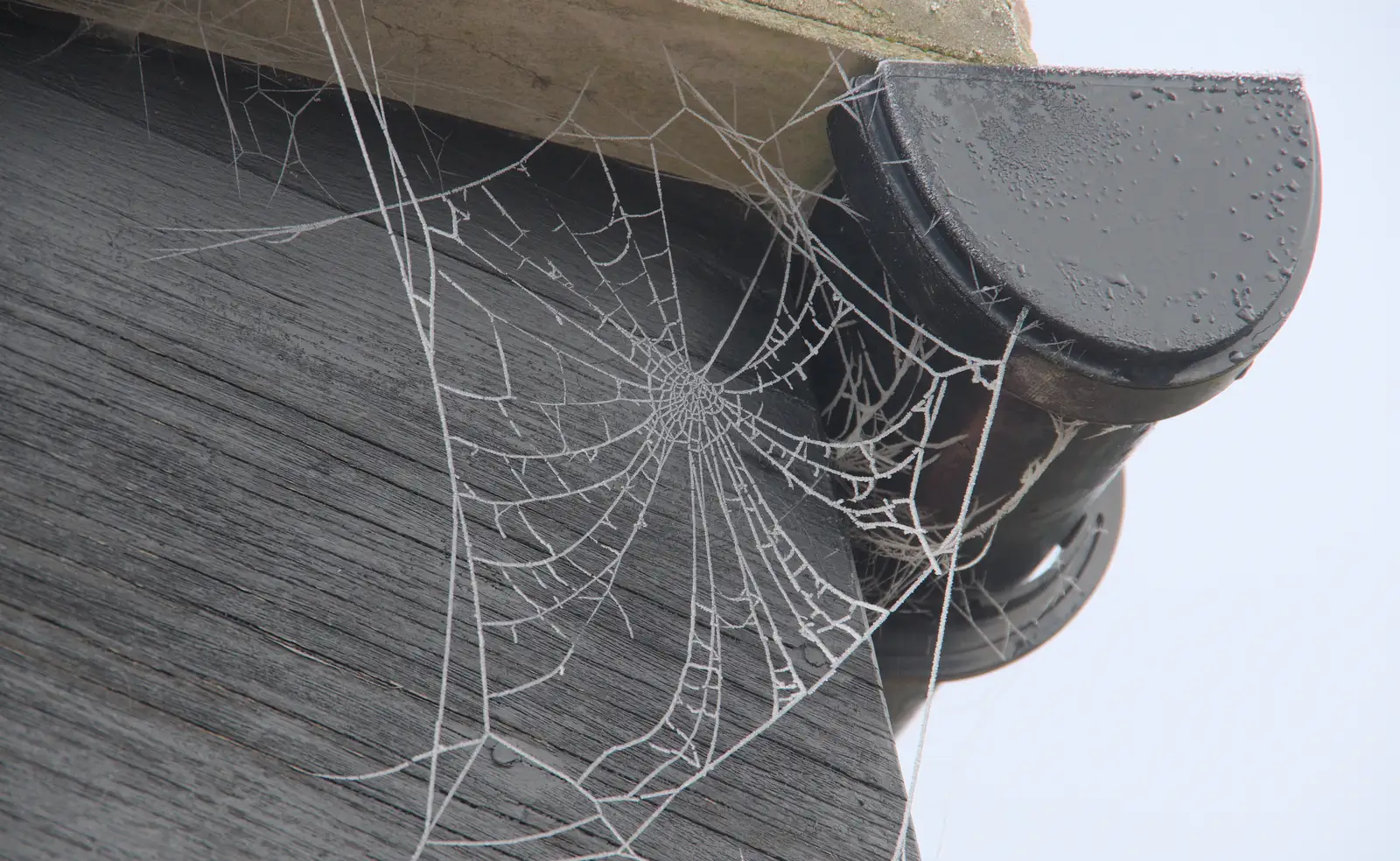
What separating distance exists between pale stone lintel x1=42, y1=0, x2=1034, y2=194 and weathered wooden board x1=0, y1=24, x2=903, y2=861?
0.42ft

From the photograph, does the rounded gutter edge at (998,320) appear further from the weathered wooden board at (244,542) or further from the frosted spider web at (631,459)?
the weathered wooden board at (244,542)

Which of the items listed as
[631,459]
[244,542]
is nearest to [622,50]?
[631,459]

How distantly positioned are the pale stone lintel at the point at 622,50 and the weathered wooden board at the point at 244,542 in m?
0.13

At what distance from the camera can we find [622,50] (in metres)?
1.71

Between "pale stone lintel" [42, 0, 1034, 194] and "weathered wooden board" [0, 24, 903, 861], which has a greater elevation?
"pale stone lintel" [42, 0, 1034, 194]

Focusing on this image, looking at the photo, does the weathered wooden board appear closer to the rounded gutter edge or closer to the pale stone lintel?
the pale stone lintel

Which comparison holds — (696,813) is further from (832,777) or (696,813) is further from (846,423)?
(846,423)

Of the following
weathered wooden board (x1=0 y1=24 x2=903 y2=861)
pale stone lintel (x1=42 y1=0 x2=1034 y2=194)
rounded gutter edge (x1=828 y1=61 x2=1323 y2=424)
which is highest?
pale stone lintel (x1=42 y1=0 x2=1034 y2=194)

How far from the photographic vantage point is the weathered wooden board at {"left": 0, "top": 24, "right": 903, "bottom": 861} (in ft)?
3.43

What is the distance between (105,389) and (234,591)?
375mm

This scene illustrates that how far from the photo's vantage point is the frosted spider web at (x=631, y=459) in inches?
49.3

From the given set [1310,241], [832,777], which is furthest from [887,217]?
[832,777]

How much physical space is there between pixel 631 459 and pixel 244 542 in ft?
2.11

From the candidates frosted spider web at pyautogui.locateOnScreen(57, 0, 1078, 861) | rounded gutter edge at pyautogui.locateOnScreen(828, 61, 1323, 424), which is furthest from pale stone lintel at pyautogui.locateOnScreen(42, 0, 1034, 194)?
rounded gutter edge at pyautogui.locateOnScreen(828, 61, 1323, 424)
